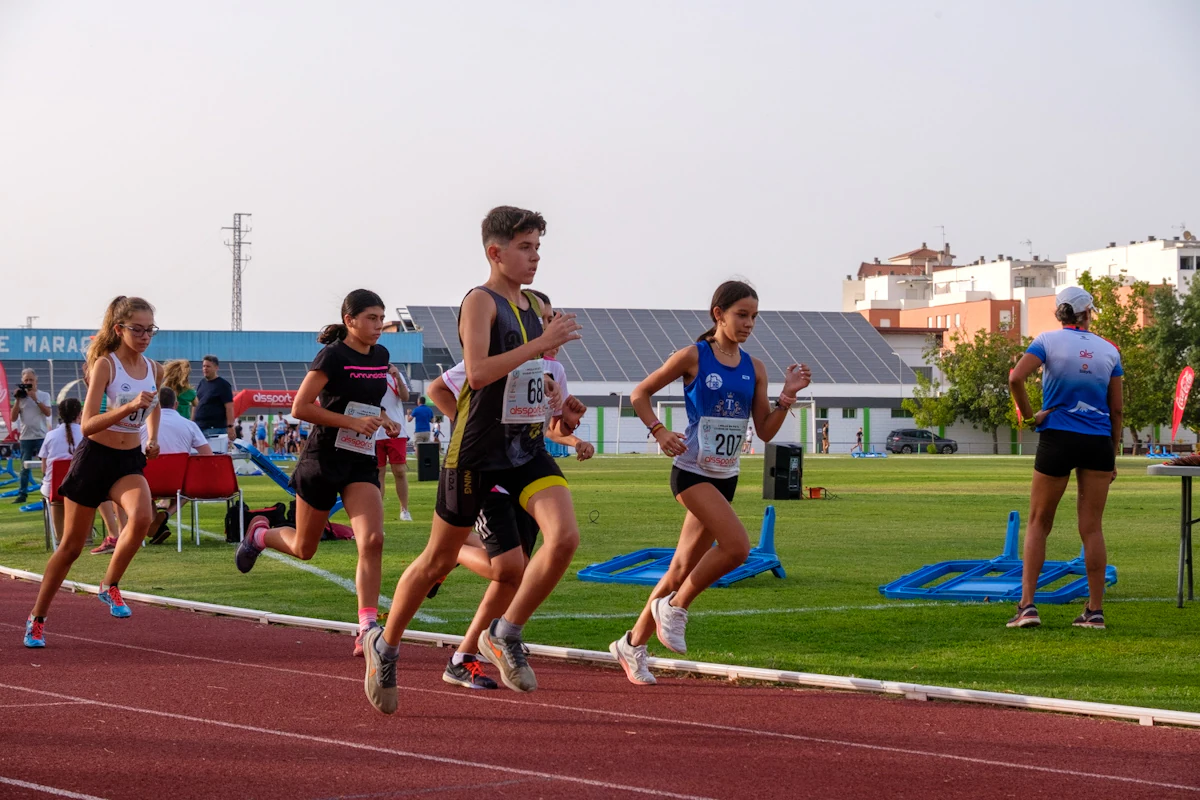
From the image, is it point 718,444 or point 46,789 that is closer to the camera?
point 46,789

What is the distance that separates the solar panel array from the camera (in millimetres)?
78125

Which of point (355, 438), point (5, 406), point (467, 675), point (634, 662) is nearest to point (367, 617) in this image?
point (467, 675)

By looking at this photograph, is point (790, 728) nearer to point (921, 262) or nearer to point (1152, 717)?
point (1152, 717)

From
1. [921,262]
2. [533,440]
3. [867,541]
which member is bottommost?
[867,541]

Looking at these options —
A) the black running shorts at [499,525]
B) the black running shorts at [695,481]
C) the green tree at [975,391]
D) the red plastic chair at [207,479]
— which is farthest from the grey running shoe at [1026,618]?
the green tree at [975,391]

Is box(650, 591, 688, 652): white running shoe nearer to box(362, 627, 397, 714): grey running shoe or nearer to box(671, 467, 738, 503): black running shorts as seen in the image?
box(671, 467, 738, 503): black running shorts

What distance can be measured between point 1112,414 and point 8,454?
29.5 metres

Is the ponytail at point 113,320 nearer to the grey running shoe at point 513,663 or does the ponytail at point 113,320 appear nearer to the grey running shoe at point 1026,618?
the grey running shoe at point 513,663

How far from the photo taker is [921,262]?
162 meters

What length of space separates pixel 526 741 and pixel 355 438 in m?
2.41

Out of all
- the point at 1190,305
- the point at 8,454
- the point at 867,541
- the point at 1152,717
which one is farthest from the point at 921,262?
the point at 1152,717

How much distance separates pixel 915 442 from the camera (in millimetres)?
78250

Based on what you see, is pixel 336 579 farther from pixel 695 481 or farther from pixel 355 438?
pixel 695 481

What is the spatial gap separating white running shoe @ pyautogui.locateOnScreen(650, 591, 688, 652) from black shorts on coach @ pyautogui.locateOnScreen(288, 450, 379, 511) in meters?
1.66
